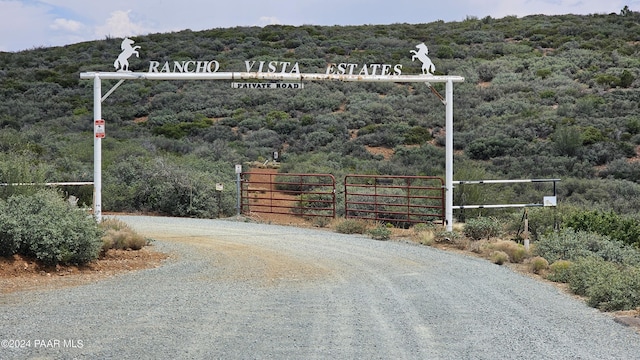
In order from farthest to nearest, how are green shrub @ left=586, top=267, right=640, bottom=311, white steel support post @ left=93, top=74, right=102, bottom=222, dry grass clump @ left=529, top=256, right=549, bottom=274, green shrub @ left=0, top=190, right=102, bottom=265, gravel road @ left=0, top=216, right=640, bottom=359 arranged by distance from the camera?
white steel support post @ left=93, top=74, right=102, bottom=222 → dry grass clump @ left=529, top=256, right=549, bottom=274 → green shrub @ left=0, top=190, right=102, bottom=265 → green shrub @ left=586, top=267, right=640, bottom=311 → gravel road @ left=0, top=216, right=640, bottom=359

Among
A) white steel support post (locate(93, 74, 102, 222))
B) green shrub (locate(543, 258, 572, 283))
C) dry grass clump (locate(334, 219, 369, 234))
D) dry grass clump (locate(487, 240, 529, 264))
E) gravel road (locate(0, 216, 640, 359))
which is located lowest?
gravel road (locate(0, 216, 640, 359))

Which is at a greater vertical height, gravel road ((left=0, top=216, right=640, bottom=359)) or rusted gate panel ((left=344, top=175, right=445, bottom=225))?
rusted gate panel ((left=344, top=175, right=445, bottom=225))

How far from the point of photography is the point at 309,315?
29.0 ft

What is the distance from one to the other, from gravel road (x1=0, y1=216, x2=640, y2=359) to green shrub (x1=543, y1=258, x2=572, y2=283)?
512 millimetres

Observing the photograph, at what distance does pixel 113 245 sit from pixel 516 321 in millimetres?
8059

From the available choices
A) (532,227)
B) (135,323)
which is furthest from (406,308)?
(532,227)

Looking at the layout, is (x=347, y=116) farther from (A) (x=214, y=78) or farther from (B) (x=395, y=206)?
(A) (x=214, y=78)

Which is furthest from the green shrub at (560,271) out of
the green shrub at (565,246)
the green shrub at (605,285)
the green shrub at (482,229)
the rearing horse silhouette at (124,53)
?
the rearing horse silhouette at (124,53)

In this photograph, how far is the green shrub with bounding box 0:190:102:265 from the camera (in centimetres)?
1138

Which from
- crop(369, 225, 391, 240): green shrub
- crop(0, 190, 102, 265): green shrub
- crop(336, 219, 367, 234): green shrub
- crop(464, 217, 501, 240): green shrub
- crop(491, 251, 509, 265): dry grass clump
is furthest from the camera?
crop(336, 219, 367, 234): green shrub

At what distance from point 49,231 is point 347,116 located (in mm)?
33207

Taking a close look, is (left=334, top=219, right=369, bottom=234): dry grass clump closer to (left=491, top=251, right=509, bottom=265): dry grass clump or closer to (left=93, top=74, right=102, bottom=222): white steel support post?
(left=491, top=251, right=509, bottom=265): dry grass clump

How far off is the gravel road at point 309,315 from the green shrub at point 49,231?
1073 millimetres

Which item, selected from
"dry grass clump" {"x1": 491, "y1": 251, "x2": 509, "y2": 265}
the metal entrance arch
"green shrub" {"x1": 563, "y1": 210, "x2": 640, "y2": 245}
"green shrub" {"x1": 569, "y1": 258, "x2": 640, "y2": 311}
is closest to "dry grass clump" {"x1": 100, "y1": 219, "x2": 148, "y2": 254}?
the metal entrance arch
